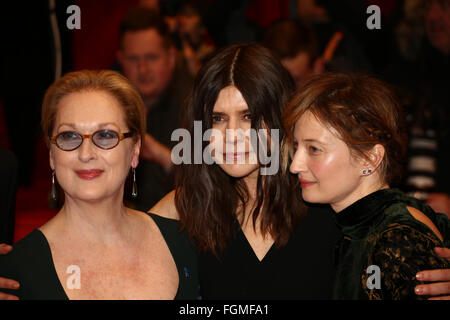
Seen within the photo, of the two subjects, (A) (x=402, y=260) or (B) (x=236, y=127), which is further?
(B) (x=236, y=127)

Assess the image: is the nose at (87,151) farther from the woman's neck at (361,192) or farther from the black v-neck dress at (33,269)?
the woman's neck at (361,192)

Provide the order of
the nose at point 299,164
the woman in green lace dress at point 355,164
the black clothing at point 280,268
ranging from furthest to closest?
the black clothing at point 280,268
the nose at point 299,164
the woman in green lace dress at point 355,164

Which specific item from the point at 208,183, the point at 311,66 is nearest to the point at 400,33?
the point at 311,66

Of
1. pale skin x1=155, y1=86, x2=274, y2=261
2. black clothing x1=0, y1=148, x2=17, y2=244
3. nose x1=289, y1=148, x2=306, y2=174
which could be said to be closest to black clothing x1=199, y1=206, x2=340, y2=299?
pale skin x1=155, y1=86, x2=274, y2=261

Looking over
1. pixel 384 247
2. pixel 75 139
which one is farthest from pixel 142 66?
pixel 384 247

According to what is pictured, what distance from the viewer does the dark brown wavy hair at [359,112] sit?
2021 millimetres

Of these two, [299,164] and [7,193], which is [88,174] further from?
[299,164]

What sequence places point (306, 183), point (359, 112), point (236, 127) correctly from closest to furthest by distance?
1. point (359, 112)
2. point (306, 183)
3. point (236, 127)

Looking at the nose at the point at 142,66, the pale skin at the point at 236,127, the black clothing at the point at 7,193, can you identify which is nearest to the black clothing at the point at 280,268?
the pale skin at the point at 236,127

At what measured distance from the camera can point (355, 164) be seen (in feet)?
6.75

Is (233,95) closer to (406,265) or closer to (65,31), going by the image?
(406,265)

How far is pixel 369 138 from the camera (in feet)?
6.63

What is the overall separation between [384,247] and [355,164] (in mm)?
387

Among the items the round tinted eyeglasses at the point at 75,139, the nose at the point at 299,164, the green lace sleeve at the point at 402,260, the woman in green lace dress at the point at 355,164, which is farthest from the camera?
the nose at the point at 299,164
